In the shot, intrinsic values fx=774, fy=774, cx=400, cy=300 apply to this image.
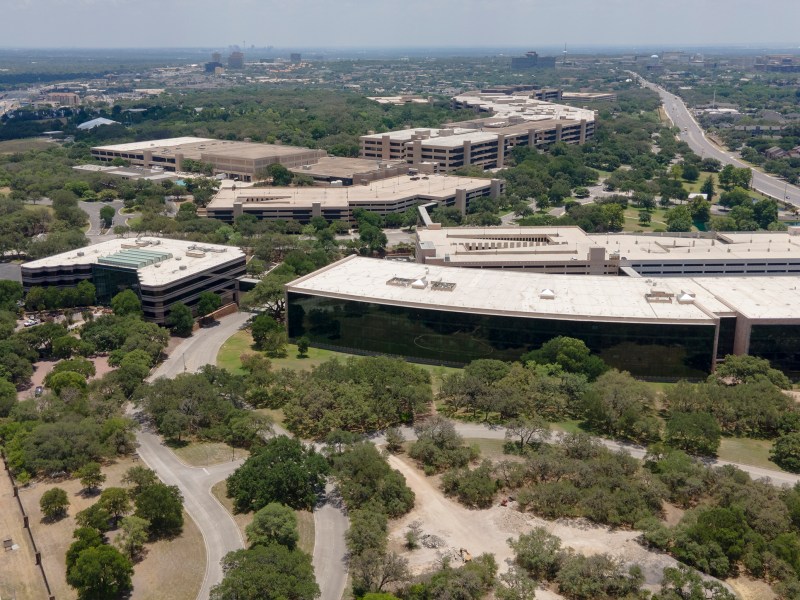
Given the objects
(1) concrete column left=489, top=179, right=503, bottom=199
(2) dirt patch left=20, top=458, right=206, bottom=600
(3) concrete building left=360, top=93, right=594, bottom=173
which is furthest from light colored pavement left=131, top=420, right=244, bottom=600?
(3) concrete building left=360, top=93, right=594, bottom=173

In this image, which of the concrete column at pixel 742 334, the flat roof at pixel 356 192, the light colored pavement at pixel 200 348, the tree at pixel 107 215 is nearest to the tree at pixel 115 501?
the light colored pavement at pixel 200 348

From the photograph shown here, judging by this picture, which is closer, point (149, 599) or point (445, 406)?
point (149, 599)

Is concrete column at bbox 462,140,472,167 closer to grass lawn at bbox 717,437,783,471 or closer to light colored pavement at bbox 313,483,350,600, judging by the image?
grass lawn at bbox 717,437,783,471

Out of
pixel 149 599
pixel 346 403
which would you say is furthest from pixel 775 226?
pixel 149 599

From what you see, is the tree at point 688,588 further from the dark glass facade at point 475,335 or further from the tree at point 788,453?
the dark glass facade at point 475,335

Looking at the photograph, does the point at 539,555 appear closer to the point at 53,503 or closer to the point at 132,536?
the point at 132,536

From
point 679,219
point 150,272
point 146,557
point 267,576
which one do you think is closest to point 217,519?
point 146,557

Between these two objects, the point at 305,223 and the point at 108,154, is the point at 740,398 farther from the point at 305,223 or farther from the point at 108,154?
the point at 108,154
